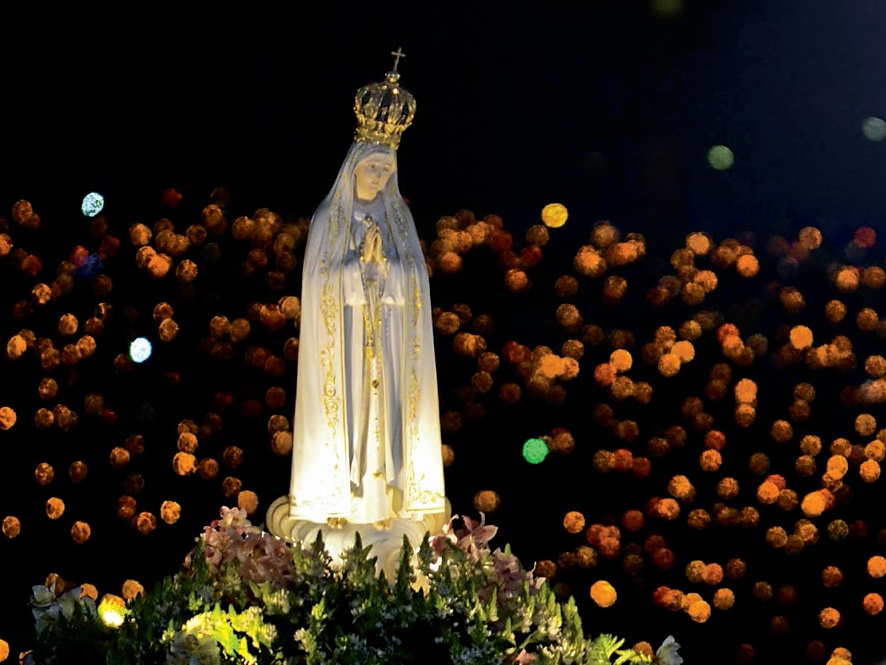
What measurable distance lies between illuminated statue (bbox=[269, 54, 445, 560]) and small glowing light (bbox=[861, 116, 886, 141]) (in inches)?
110

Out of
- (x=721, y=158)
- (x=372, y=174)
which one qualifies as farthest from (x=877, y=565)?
(x=372, y=174)

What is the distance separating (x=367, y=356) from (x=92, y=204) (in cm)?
201

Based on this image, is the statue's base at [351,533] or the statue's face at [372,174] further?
the statue's face at [372,174]

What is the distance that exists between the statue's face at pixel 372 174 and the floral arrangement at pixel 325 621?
165 centimetres

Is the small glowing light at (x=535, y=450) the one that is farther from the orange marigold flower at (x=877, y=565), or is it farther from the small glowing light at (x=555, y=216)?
the orange marigold flower at (x=877, y=565)

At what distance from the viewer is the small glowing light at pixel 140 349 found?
20.0 feet

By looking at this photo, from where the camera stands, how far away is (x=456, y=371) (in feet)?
20.8

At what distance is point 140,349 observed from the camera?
609 centimetres

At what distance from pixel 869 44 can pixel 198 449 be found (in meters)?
3.64

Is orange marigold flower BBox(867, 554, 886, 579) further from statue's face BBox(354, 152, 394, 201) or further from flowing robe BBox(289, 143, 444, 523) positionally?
statue's face BBox(354, 152, 394, 201)

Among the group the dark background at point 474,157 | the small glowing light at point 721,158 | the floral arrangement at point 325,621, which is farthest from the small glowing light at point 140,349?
the floral arrangement at point 325,621

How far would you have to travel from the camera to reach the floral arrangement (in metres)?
3.06

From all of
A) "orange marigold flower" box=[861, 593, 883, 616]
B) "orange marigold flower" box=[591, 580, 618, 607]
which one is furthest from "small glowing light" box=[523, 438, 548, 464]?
"orange marigold flower" box=[861, 593, 883, 616]

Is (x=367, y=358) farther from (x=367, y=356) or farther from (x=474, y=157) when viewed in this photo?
(x=474, y=157)
